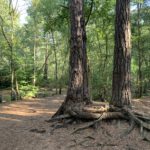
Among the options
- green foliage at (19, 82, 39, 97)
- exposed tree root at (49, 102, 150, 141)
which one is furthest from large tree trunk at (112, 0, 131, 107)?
green foliage at (19, 82, 39, 97)

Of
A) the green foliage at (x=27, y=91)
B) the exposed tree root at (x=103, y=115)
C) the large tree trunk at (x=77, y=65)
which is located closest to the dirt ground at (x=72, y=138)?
the exposed tree root at (x=103, y=115)

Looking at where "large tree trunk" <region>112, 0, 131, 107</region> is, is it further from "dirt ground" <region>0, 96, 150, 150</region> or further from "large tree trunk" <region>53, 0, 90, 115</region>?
"large tree trunk" <region>53, 0, 90, 115</region>

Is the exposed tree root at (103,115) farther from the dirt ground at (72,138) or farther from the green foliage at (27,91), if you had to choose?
the green foliage at (27,91)

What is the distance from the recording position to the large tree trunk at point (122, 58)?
26.8ft

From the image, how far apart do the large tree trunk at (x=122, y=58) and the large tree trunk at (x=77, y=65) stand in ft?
3.34

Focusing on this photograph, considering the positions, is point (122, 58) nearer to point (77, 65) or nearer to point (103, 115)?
point (77, 65)

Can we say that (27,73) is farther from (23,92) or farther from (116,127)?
(116,127)

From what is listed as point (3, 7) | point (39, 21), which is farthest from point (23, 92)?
point (39, 21)

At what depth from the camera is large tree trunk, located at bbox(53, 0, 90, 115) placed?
8.68 meters

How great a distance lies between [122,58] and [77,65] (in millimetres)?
1376

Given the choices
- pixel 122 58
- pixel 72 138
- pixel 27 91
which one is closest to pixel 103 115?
pixel 72 138

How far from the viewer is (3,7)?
20797mm

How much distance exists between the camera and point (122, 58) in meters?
8.18

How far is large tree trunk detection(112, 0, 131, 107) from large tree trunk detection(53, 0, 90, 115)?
102cm
